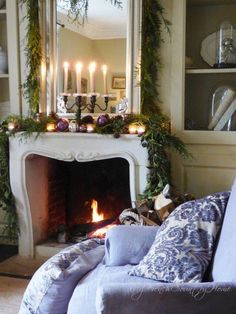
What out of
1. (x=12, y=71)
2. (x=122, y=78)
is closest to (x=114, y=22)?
(x=122, y=78)

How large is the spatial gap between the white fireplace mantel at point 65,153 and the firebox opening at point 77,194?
0.38 feet

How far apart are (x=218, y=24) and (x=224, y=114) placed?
65 centimetres

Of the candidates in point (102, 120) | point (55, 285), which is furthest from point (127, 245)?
point (102, 120)

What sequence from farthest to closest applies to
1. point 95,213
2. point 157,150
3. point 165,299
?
point 95,213
point 157,150
point 165,299

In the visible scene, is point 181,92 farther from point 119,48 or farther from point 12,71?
point 12,71

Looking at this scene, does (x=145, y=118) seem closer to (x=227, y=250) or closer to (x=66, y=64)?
(x=66, y=64)

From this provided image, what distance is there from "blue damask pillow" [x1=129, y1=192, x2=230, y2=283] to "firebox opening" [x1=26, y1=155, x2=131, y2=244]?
1461 millimetres

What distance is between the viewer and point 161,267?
1.64 metres

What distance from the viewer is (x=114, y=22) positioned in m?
2.81

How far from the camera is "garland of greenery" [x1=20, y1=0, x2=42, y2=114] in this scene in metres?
2.89

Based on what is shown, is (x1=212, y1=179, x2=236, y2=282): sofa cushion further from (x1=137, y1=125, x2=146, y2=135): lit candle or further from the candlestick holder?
the candlestick holder

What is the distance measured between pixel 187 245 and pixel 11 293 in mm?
1357

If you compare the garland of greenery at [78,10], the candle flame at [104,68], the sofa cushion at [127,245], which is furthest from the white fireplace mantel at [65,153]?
the garland of greenery at [78,10]

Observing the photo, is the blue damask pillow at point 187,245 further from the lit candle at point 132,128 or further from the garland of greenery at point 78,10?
the garland of greenery at point 78,10
